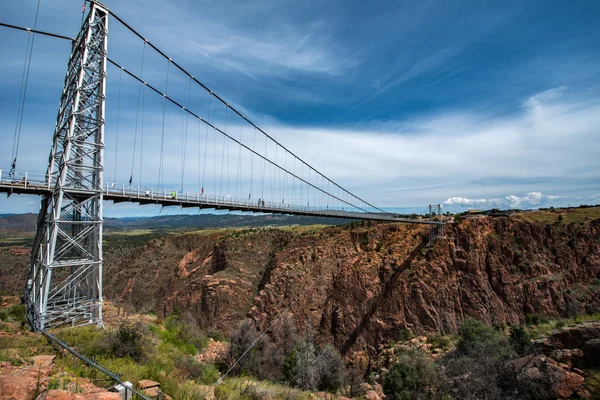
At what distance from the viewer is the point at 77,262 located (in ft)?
43.5

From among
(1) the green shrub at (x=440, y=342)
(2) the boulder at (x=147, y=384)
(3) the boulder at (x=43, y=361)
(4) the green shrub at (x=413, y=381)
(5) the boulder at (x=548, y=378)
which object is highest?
(3) the boulder at (x=43, y=361)

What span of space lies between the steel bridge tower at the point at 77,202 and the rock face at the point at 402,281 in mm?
16596

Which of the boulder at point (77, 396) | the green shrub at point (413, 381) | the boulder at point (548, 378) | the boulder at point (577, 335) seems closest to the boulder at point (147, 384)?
the boulder at point (77, 396)

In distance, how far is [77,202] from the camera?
13.5 meters

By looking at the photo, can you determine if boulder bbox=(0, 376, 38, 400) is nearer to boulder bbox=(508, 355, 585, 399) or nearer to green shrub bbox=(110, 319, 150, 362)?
green shrub bbox=(110, 319, 150, 362)

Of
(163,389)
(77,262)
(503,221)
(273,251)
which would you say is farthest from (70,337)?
(503,221)

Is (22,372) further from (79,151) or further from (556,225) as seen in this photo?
(556,225)

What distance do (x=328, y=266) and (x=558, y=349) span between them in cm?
1906

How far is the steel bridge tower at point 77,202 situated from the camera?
1270 cm

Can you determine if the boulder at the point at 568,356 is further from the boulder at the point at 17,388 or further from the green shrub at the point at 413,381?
the boulder at the point at 17,388

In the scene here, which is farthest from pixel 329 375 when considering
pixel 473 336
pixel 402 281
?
pixel 402 281

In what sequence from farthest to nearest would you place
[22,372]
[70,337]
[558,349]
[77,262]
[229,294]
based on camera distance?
[229,294] → [77,262] → [558,349] → [70,337] → [22,372]

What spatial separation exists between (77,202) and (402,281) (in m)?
22.5

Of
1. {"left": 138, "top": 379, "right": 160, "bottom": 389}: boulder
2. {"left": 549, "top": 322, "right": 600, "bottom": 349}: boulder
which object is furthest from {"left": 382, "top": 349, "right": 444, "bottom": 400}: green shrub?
{"left": 138, "top": 379, "right": 160, "bottom": 389}: boulder
